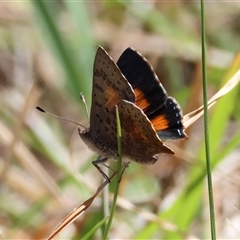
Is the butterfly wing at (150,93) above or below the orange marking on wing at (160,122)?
above

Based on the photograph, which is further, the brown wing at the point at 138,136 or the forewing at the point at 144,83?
the forewing at the point at 144,83

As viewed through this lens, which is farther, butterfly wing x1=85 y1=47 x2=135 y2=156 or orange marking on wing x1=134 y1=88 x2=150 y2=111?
orange marking on wing x1=134 y1=88 x2=150 y2=111

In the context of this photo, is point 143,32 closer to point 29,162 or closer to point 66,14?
point 66,14

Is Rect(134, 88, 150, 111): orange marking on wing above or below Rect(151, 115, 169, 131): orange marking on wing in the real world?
above

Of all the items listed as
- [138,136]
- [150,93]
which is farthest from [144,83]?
[138,136]
